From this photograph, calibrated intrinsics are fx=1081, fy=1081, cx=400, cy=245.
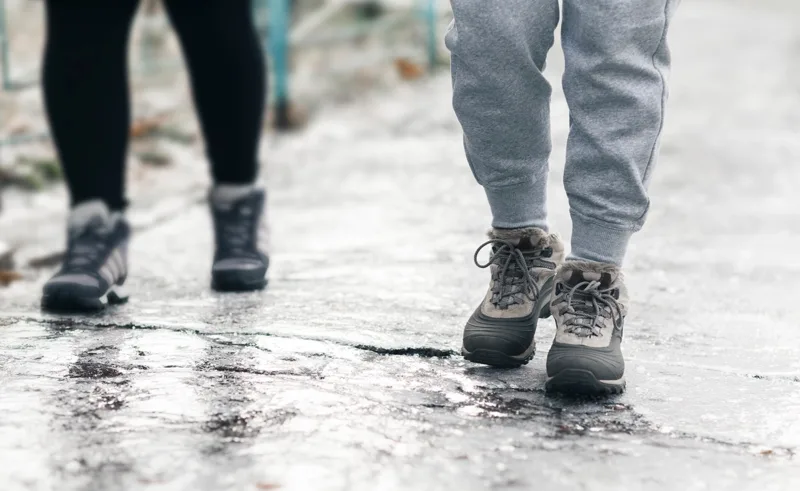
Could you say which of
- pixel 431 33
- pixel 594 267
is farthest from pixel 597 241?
pixel 431 33

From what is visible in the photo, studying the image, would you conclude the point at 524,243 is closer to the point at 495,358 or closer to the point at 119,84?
the point at 495,358

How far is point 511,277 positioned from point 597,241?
16cm

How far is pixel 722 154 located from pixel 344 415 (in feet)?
9.41

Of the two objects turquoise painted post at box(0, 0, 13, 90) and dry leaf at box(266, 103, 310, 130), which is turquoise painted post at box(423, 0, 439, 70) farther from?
turquoise painted post at box(0, 0, 13, 90)

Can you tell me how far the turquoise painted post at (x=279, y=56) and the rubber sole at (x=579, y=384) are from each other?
3716 millimetres

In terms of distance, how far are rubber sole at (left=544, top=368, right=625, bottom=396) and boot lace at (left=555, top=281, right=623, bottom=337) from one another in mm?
73

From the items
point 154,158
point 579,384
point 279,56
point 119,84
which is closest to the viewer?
point 579,384

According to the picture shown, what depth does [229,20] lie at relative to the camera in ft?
6.59

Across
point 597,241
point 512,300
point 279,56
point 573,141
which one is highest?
point 279,56

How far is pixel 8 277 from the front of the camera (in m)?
2.60

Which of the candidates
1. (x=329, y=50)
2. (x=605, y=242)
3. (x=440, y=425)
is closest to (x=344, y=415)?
(x=440, y=425)

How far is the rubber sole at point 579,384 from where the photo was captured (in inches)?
55.8

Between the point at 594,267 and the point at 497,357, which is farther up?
the point at 594,267

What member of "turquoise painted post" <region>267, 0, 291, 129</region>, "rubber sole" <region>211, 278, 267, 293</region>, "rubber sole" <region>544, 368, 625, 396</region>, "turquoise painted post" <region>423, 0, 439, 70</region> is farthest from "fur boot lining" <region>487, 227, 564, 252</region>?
"turquoise painted post" <region>423, 0, 439, 70</region>
